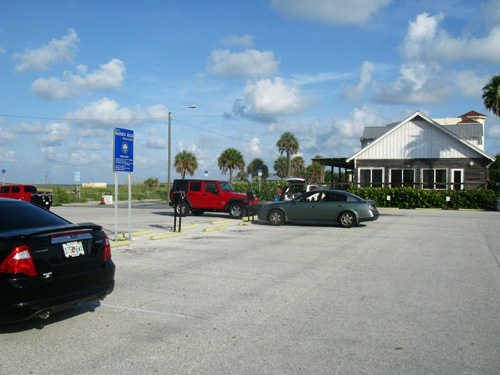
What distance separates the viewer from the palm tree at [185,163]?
204ft

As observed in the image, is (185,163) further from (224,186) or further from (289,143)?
(224,186)

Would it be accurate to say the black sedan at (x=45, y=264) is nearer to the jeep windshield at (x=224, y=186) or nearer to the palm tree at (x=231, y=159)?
the jeep windshield at (x=224, y=186)

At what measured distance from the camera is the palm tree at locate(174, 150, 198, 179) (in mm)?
62125

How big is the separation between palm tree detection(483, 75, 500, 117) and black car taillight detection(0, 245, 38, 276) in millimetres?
40484

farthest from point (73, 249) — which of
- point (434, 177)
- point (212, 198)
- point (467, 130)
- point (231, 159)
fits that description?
point (231, 159)

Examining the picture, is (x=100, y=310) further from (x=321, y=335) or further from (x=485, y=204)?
(x=485, y=204)

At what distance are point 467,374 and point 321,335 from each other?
1517mm

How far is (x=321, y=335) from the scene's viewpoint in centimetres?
503

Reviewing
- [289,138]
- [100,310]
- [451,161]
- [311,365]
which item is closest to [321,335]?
[311,365]

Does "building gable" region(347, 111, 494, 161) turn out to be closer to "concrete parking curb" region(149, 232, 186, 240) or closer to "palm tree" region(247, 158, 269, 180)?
"concrete parking curb" region(149, 232, 186, 240)

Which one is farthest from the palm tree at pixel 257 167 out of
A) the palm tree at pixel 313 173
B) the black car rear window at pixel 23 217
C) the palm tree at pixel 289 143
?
the black car rear window at pixel 23 217

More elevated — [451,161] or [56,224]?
[451,161]

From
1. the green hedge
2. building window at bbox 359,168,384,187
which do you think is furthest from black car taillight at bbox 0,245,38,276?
building window at bbox 359,168,384,187

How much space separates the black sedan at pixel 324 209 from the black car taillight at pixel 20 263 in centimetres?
1320
